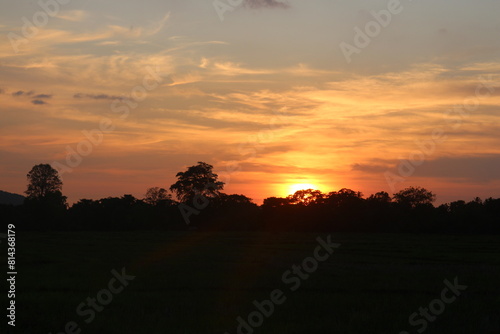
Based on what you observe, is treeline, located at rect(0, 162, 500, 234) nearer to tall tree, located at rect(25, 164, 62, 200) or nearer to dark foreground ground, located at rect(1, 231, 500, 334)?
tall tree, located at rect(25, 164, 62, 200)

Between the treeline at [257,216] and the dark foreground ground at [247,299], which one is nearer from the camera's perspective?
the dark foreground ground at [247,299]

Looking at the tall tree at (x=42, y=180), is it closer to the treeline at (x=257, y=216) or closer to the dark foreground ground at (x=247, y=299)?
the treeline at (x=257, y=216)

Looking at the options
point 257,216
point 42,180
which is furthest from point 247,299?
point 42,180

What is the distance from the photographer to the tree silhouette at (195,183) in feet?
389

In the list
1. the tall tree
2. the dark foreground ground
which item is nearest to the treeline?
the tall tree

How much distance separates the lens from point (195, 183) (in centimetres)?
12000

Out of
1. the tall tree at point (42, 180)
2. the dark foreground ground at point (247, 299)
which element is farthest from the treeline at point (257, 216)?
the dark foreground ground at point (247, 299)

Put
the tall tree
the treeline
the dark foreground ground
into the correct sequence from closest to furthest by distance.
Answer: the dark foreground ground < the treeline < the tall tree

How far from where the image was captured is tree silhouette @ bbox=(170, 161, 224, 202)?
11862 centimetres

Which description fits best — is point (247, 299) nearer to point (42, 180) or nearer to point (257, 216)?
point (257, 216)

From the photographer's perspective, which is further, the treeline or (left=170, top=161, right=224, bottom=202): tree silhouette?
(left=170, top=161, right=224, bottom=202): tree silhouette

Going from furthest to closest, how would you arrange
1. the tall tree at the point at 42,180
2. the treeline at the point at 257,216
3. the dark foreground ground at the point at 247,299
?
the tall tree at the point at 42,180 < the treeline at the point at 257,216 < the dark foreground ground at the point at 247,299

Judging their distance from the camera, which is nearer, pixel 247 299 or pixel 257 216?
pixel 247 299

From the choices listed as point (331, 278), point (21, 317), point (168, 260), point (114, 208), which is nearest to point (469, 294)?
point (331, 278)
